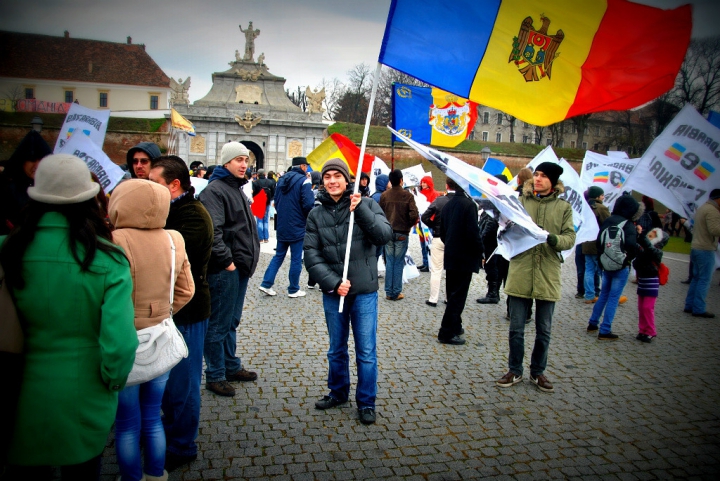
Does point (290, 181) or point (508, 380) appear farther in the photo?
point (290, 181)

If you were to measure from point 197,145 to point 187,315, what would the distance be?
1543 inches

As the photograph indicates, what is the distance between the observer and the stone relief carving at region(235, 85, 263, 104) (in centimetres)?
4262

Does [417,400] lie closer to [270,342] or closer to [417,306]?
[270,342]

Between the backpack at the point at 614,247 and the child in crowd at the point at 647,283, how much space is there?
0.33 metres

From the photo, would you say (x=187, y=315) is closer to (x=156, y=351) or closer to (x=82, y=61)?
(x=156, y=351)

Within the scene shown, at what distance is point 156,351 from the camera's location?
254cm

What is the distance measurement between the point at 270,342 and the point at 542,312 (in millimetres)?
2890

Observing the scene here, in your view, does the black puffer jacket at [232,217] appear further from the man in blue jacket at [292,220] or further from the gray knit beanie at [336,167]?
the man in blue jacket at [292,220]

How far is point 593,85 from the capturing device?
11.8 feet

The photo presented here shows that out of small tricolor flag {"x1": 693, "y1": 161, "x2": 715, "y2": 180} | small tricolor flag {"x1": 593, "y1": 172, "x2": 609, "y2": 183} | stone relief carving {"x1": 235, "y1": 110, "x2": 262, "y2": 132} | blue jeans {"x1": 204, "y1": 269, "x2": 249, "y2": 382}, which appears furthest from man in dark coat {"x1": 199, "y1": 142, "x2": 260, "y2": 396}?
stone relief carving {"x1": 235, "y1": 110, "x2": 262, "y2": 132}

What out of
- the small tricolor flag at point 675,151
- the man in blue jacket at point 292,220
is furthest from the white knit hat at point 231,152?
the small tricolor flag at point 675,151

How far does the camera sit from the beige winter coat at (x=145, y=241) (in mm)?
2512

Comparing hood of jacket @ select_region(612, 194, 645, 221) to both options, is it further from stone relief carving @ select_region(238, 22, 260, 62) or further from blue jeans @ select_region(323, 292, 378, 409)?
stone relief carving @ select_region(238, 22, 260, 62)

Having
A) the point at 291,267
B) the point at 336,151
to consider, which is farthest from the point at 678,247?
the point at 291,267
